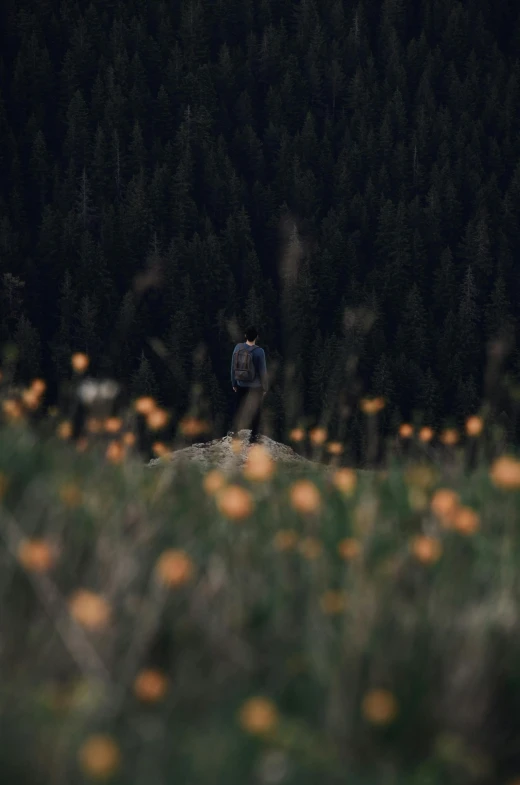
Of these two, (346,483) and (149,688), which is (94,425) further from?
(149,688)

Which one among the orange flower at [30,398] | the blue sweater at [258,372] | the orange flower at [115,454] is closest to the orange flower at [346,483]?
the orange flower at [115,454]

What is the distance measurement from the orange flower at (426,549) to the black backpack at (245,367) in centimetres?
717

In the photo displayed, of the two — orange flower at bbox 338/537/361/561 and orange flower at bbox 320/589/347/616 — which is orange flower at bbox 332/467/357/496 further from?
orange flower at bbox 320/589/347/616

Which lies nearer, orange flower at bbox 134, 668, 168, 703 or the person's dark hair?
orange flower at bbox 134, 668, 168, 703

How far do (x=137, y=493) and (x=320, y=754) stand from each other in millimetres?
1363

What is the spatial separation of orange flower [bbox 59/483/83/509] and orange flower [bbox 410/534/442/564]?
3.47ft

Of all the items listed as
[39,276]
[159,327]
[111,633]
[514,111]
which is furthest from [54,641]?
[514,111]

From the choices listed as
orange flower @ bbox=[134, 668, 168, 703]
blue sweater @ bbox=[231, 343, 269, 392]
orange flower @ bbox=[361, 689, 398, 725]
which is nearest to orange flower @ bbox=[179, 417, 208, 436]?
orange flower @ bbox=[134, 668, 168, 703]

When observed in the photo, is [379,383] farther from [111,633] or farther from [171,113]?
[111,633]

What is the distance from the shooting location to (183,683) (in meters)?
2.44

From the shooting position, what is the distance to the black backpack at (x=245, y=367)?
10.5 meters

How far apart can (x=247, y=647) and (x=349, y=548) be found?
418mm

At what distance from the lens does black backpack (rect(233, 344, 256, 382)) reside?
10453 millimetres

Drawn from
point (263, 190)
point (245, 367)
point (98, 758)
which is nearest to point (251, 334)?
point (245, 367)
